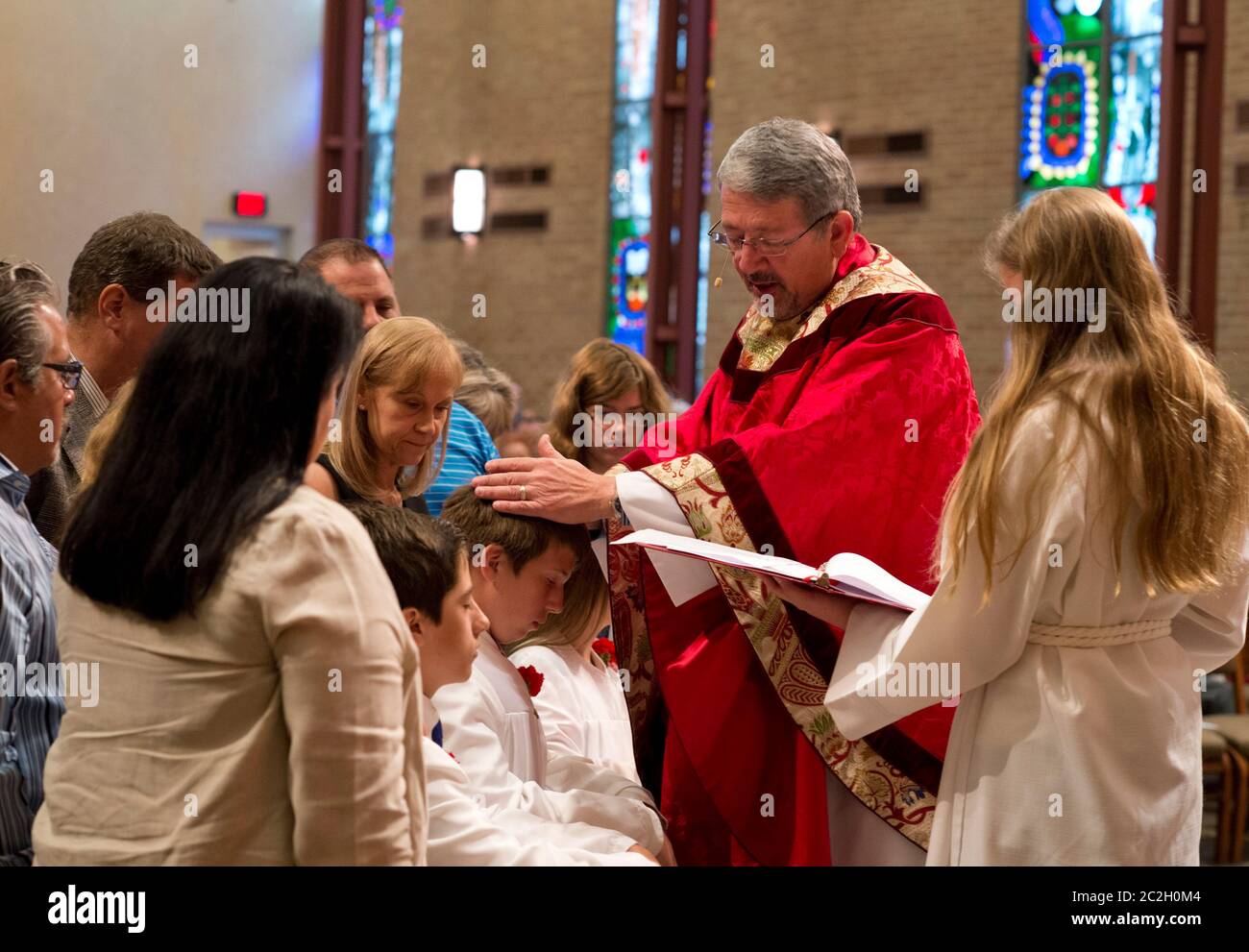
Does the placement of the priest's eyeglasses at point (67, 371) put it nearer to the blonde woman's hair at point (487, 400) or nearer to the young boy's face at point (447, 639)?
the young boy's face at point (447, 639)

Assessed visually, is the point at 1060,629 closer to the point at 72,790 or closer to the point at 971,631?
the point at 971,631

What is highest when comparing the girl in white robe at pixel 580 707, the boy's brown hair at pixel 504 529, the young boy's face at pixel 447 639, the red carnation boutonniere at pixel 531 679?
the boy's brown hair at pixel 504 529

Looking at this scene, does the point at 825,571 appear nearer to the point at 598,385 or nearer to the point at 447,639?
the point at 447,639

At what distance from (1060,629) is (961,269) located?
694 centimetres

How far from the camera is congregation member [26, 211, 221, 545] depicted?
2.89m

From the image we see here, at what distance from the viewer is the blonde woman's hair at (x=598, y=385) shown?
4.19 m

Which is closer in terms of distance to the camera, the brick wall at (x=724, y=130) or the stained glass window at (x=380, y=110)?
the brick wall at (x=724, y=130)

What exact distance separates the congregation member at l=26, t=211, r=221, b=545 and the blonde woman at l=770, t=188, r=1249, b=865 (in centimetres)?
165

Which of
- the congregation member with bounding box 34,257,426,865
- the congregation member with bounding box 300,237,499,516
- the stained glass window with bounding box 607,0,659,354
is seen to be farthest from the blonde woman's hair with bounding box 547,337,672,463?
the stained glass window with bounding box 607,0,659,354

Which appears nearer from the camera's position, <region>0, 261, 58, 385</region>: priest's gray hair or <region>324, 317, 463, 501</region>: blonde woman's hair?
<region>0, 261, 58, 385</region>: priest's gray hair

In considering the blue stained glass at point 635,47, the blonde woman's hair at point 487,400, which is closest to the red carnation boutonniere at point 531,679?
the blonde woman's hair at point 487,400

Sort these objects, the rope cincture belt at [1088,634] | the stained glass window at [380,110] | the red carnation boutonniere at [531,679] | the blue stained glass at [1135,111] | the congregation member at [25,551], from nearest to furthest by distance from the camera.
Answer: the congregation member at [25,551] → the rope cincture belt at [1088,634] → the red carnation boutonniere at [531,679] → the blue stained glass at [1135,111] → the stained glass window at [380,110]

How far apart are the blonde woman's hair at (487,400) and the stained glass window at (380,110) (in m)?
6.66

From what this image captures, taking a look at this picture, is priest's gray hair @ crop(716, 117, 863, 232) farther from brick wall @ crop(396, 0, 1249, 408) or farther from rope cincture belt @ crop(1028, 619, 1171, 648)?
brick wall @ crop(396, 0, 1249, 408)
